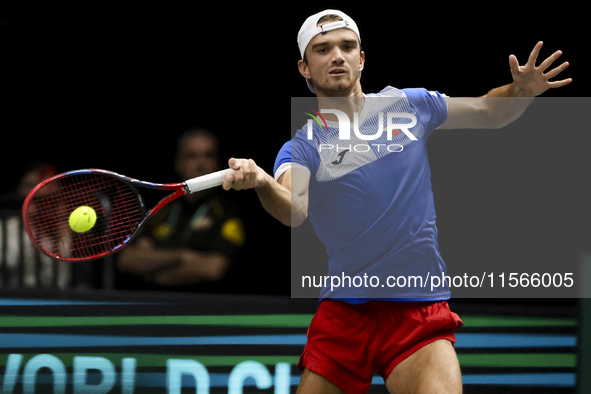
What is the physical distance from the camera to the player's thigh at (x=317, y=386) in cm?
267

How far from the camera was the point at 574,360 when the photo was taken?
13.4ft

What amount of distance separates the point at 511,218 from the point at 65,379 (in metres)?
2.52

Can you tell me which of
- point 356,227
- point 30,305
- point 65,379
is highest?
point 356,227

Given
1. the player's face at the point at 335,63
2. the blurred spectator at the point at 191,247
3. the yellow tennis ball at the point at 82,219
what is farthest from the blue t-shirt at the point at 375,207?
the blurred spectator at the point at 191,247

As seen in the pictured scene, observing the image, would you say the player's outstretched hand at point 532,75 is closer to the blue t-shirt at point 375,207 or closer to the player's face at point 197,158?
the blue t-shirt at point 375,207

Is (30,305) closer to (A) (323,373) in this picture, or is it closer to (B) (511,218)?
(A) (323,373)

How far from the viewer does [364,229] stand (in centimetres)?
275

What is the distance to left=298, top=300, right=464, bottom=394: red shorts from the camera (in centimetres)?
266

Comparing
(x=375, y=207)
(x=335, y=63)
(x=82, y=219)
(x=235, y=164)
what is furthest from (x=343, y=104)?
(x=82, y=219)

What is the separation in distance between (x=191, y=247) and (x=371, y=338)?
1.72 meters

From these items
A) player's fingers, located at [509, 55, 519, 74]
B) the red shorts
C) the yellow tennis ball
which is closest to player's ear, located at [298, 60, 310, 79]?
player's fingers, located at [509, 55, 519, 74]

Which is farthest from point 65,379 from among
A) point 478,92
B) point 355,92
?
point 478,92

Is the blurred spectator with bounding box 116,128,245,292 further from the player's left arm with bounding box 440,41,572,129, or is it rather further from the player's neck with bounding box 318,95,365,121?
the player's left arm with bounding box 440,41,572,129

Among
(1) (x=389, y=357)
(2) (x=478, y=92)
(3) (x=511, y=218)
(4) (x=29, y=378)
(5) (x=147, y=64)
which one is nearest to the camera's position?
(1) (x=389, y=357)
